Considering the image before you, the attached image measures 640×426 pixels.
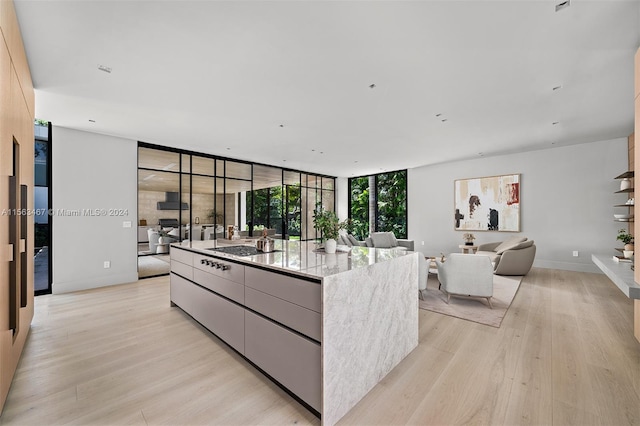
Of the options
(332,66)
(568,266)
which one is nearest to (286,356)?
(332,66)

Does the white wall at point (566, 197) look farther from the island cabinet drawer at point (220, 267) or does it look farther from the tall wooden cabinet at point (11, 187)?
the tall wooden cabinet at point (11, 187)

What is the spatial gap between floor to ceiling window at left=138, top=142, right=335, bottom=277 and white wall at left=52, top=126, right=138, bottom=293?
283 millimetres

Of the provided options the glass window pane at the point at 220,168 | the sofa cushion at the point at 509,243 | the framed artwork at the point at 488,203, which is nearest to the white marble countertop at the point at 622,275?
the sofa cushion at the point at 509,243

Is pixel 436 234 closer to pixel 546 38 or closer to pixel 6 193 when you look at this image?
pixel 546 38

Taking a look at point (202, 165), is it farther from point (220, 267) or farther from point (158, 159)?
point (220, 267)

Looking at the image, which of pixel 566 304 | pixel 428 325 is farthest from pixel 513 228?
pixel 428 325

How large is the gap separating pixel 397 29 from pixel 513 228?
6.39 m

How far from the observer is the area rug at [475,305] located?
3318 millimetres

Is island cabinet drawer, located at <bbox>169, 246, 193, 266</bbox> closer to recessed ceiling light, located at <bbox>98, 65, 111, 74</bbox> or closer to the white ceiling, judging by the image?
the white ceiling

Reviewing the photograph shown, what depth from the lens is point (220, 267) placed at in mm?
2510

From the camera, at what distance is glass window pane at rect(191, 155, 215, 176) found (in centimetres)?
634

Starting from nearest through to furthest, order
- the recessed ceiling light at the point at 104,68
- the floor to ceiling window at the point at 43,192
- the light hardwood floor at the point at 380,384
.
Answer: the light hardwood floor at the point at 380,384
the recessed ceiling light at the point at 104,68
the floor to ceiling window at the point at 43,192

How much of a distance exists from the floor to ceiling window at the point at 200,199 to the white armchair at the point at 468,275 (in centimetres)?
293

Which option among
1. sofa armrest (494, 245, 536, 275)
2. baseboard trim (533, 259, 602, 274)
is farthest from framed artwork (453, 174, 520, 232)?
sofa armrest (494, 245, 536, 275)
